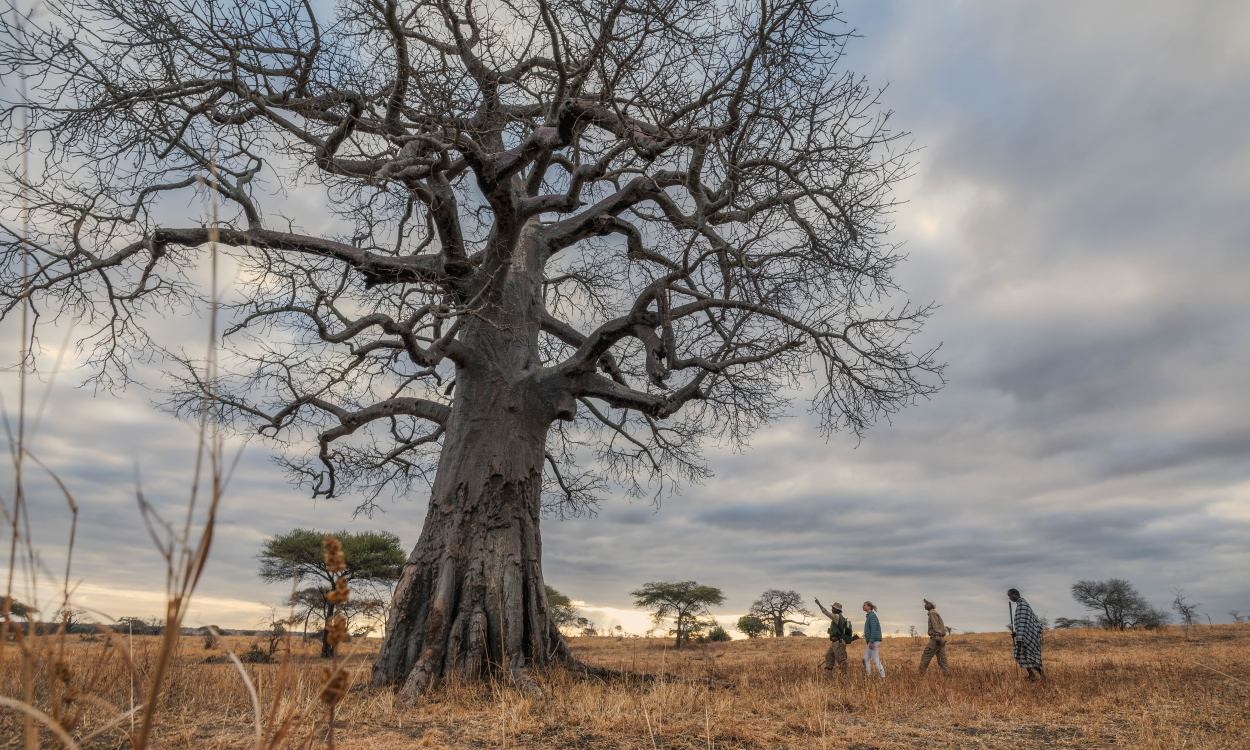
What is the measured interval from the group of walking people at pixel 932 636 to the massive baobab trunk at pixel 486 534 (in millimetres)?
5916

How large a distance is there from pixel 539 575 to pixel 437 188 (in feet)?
15.0

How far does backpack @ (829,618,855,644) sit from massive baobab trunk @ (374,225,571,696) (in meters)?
5.94

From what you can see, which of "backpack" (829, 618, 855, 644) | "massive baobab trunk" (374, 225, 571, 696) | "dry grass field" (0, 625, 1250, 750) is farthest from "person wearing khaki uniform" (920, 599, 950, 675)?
"massive baobab trunk" (374, 225, 571, 696)

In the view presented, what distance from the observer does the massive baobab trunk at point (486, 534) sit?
808 centimetres

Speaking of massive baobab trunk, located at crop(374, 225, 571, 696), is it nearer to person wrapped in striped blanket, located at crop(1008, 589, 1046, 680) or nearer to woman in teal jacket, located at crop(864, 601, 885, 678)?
woman in teal jacket, located at crop(864, 601, 885, 678)

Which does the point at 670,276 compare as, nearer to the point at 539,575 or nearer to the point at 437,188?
the point at 437,188

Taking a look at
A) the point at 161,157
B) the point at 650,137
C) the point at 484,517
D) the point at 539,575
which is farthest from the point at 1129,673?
the point at 161,157

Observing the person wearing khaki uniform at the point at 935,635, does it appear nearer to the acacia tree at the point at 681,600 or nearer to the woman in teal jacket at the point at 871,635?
the woman in teal jacket at the point at 871,635

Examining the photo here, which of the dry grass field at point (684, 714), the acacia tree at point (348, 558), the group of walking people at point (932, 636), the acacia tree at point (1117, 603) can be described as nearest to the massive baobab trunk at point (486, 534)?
the dry grass field at point (684, 714)

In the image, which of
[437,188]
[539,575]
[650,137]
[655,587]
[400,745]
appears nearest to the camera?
[400,745]

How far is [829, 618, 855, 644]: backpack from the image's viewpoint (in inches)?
510

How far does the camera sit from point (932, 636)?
12.8m

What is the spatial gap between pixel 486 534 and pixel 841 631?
7.43m

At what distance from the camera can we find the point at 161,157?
25.0 ft
